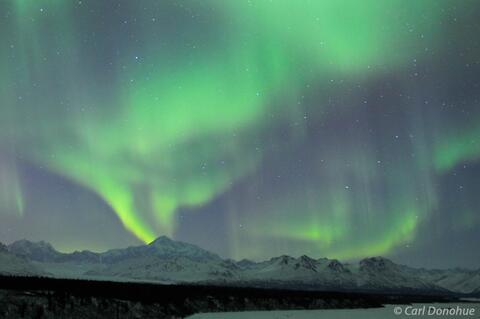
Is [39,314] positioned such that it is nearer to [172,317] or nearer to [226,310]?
[172,317]

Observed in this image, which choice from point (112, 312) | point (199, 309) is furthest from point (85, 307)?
point (199, 309)

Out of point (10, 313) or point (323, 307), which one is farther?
point (323, 307)

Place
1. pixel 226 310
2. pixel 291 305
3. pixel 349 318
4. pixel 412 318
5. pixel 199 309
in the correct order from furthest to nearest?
pixel 291 305 → pixel 226 310 → pixel 199 309 → pixel 349 318 → pixel 412 318

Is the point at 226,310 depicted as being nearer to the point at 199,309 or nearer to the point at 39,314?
the point at 199,309

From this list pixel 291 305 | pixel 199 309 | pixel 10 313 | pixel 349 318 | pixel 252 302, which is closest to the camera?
pixel 10 313

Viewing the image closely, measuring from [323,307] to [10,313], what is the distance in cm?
8779

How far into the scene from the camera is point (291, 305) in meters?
120

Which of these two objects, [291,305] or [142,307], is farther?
[291,305]

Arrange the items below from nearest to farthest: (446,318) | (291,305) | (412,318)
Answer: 1. (446,318)
2. (412,318)
3. (291,305)

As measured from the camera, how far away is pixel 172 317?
71.6 meters

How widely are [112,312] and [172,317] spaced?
9053mm

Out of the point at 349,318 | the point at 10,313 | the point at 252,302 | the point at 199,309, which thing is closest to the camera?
the point at 10,313

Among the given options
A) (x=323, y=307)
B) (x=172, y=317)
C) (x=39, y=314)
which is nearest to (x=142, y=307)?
(x=172, y=317)

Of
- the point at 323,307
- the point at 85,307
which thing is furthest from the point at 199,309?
the point at 323,307
